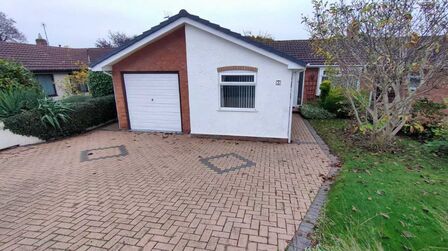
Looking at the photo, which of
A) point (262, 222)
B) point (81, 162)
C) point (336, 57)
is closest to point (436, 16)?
point (336, 57)

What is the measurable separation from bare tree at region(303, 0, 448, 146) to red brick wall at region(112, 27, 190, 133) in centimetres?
471

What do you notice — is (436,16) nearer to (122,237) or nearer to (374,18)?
(374,18)

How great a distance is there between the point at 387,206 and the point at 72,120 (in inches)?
422

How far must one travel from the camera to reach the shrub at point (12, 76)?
9634 mm

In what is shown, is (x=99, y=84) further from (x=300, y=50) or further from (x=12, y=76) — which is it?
(x=300, y=50)

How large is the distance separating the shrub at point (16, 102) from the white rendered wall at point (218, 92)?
20.6 ft

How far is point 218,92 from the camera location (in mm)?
7945

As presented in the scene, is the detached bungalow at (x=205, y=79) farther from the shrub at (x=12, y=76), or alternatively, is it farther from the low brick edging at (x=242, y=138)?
the shrub at (x=12, y=76)

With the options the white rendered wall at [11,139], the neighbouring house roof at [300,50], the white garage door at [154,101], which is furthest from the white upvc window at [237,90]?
the neighbouring house roof at [300,50]

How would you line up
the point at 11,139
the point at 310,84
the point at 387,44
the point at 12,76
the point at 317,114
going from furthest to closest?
the point at 310,84
the point at 317,114
the point at 12,76
the point at 11,139
the point at 387,44

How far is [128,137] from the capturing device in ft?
29.0

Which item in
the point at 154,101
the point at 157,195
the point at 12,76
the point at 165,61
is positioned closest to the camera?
the point at 157,195

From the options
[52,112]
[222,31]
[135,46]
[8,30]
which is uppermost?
[8,30]

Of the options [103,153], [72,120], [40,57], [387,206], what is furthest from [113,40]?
[387,206]
